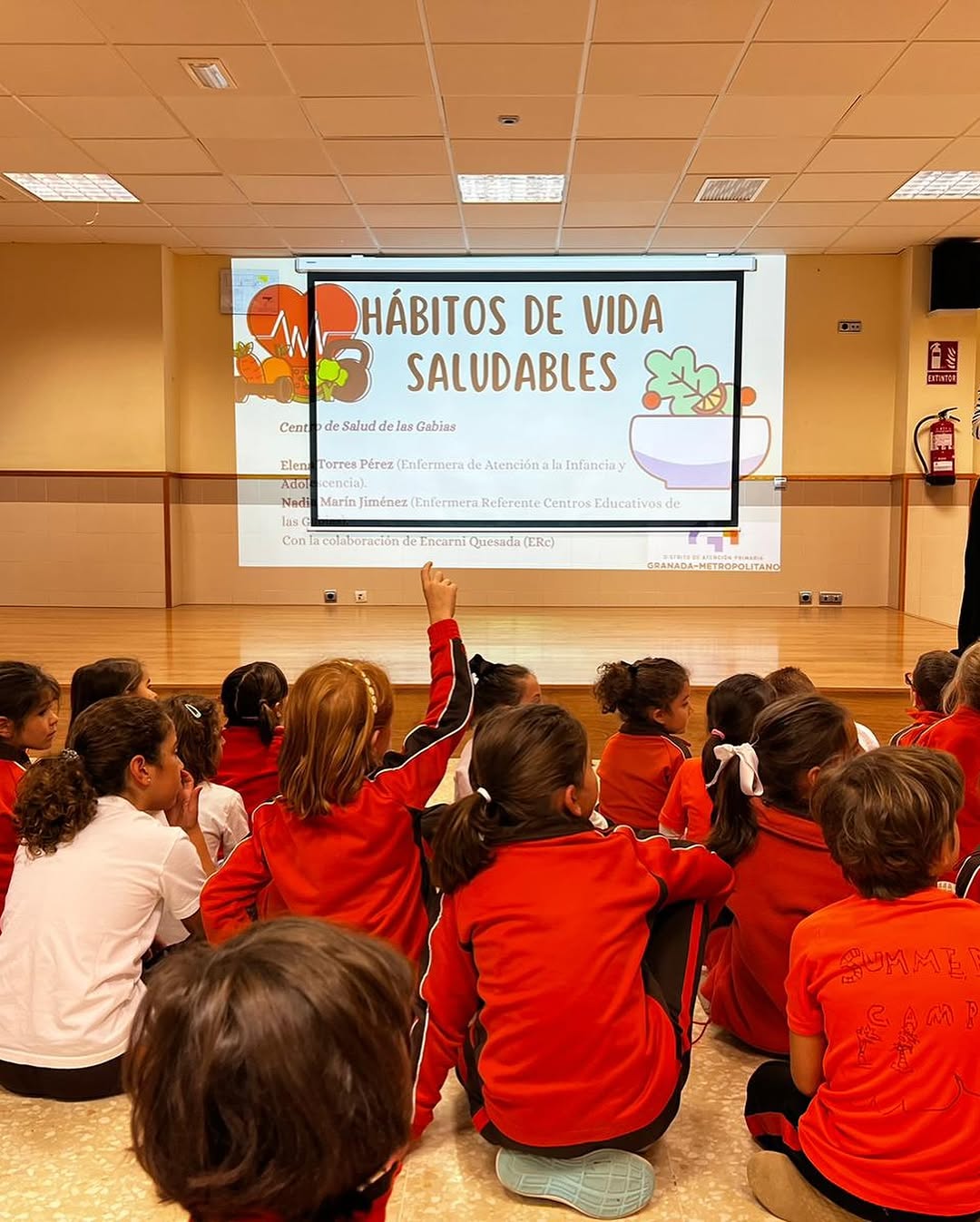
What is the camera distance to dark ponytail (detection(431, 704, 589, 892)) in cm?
149

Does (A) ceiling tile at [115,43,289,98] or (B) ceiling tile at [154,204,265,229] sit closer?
(A) ceiling tile at [115,43,289,98]

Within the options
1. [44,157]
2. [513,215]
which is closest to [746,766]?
[44,157]

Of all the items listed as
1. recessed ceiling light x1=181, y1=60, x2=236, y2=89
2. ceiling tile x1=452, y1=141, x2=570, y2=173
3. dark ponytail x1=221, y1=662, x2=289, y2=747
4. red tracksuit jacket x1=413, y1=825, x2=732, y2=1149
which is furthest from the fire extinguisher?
red tracksuit jacket x1=413, y1=825, x2=732, y2=1149

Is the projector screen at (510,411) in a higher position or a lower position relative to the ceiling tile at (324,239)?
lower

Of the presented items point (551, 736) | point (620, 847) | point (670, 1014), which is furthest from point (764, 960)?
point (551, 736)

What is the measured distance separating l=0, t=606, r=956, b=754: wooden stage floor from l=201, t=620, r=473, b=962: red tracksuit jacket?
255 cm

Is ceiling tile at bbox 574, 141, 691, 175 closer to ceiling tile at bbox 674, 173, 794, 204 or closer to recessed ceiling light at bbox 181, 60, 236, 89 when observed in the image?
ceiling tile at bbox 674, 173, 794, 204

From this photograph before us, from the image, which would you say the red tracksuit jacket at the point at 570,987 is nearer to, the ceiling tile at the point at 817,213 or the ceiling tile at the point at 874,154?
the ceiling tile at the point at 874,154

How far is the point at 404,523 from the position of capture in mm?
7898

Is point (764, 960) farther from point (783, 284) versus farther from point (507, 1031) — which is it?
point (783, 284)

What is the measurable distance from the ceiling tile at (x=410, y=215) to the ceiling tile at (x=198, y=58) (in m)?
1.75

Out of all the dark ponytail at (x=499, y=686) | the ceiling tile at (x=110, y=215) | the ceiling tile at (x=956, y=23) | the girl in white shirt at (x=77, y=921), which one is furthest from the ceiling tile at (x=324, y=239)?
the girl in white shirt at (x=77, y=921)

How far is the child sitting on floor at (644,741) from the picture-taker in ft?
8.25

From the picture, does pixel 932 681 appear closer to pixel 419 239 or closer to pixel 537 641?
pixel 537 641
